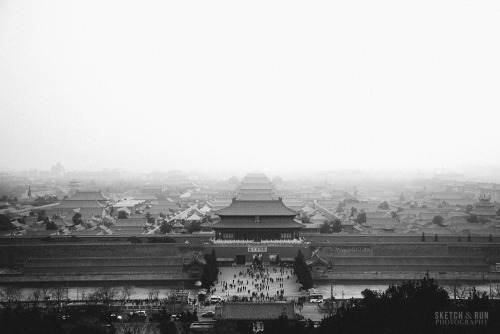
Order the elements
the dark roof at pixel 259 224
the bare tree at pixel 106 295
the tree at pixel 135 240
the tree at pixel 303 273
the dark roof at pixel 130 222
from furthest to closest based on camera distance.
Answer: the dark roof at pixel 130 222
the tree at pixel 135 240
the dark roof at pixel 259 224
the tree at pixel 303 273
the bare tree at pixel 106 295

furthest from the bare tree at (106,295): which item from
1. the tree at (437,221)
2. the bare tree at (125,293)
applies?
the tree at (437,221)

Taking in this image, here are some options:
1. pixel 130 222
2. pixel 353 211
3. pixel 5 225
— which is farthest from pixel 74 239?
pixel 353 211

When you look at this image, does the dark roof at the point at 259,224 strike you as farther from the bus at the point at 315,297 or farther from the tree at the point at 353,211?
the tree at the point at 353,211

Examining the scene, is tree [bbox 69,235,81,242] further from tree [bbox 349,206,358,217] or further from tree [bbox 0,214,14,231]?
tree [bbox 349,206,358,217]

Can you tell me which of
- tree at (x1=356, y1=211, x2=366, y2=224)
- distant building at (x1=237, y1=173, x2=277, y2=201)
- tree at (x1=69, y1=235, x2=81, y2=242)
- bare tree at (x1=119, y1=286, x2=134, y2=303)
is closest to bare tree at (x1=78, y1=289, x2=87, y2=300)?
bare tree at (x1=119, y1=286, x2=134, y2=303)

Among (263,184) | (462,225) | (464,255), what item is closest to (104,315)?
(464,255)

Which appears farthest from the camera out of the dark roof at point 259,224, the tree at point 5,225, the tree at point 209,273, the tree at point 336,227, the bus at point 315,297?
the tree at point 5,225

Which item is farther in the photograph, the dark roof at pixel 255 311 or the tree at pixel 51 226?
the tree at pixel 51 226
